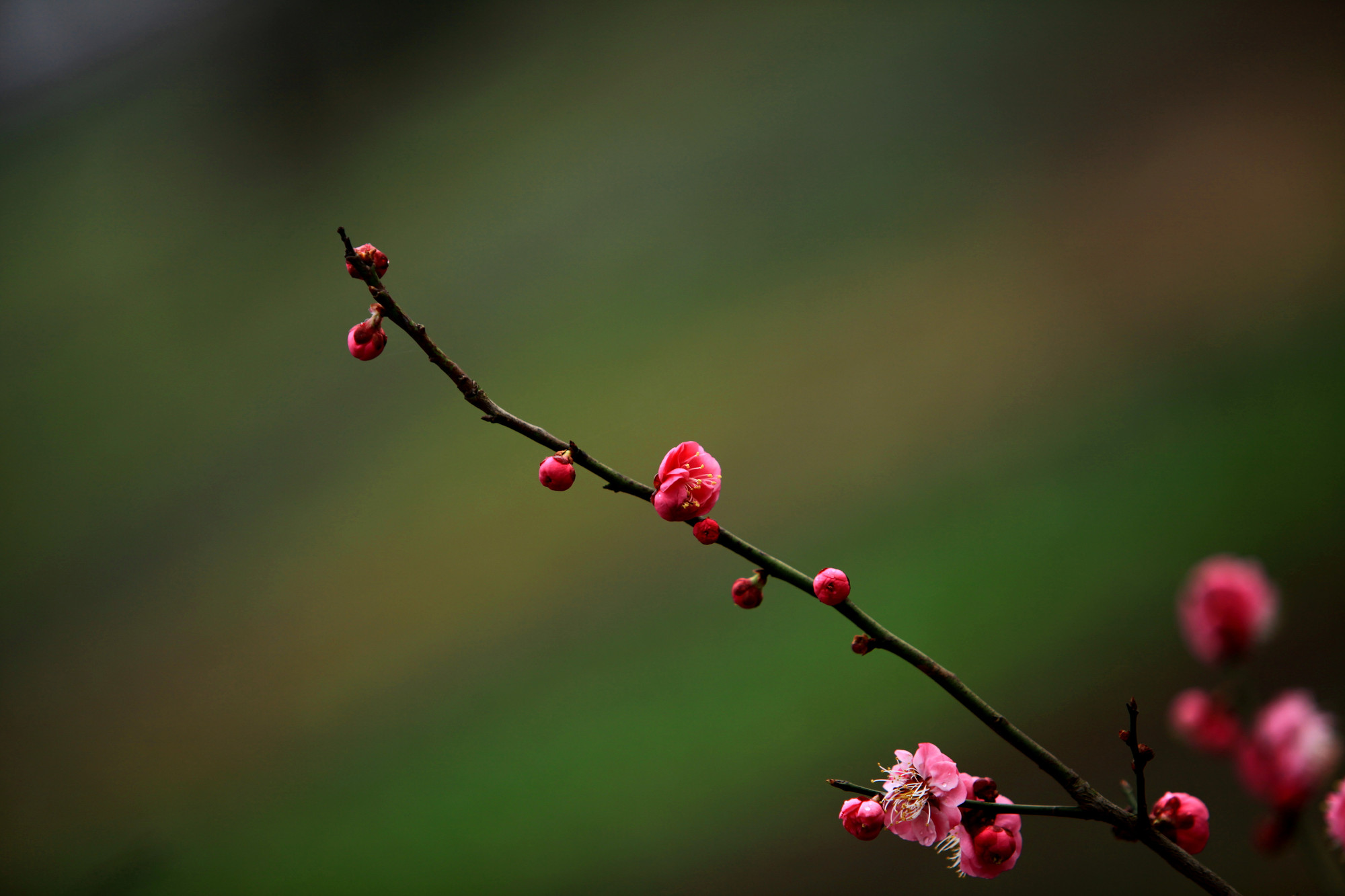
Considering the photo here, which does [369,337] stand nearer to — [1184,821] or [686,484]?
[686,484]

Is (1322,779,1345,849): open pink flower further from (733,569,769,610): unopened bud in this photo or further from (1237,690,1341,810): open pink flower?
(733,569,769,610): unopened bud

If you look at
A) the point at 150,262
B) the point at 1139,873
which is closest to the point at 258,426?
the point at 150,262

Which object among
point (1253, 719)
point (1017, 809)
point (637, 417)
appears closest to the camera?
point (1017, 809)

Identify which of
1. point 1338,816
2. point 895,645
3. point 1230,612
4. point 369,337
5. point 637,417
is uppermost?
point 637,417

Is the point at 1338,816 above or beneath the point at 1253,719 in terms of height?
beneath

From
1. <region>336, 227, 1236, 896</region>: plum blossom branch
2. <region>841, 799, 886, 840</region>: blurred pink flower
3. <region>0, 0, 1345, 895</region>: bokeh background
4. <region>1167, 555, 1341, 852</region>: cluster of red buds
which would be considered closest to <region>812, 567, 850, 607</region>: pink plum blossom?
<region>336, 227, 1236, 896</region>: plum blossom branch

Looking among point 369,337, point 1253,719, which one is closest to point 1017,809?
point 369,337

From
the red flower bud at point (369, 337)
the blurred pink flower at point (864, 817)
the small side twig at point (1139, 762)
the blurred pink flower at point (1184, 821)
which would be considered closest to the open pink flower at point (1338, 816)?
the blurred pink flower at point (1184, 821)
